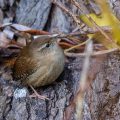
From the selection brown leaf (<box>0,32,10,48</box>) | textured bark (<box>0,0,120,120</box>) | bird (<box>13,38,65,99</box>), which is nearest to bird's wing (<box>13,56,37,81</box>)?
bird (<box>13,38,65,99</box>)

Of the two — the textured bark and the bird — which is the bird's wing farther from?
the textured bark

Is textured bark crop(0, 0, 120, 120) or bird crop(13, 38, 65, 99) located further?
bird crop(13, 38, 65, 99)

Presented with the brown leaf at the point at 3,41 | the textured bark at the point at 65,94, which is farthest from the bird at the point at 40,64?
the brown leaf at the point at 3,41

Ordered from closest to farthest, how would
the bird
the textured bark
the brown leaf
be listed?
1. the textured bark
2. the bird
3. the brown leaf

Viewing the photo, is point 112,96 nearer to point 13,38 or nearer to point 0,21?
point 13,38

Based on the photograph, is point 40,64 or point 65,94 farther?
point 40,64

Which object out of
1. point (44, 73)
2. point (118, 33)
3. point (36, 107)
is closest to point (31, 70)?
point (44, 73)

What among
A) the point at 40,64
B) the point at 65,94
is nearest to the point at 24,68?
the point at 40,64

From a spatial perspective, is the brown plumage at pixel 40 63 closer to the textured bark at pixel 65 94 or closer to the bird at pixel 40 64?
the bird at pixel 40 64

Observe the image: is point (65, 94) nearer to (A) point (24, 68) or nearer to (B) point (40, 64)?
(B) point (40, 64)
